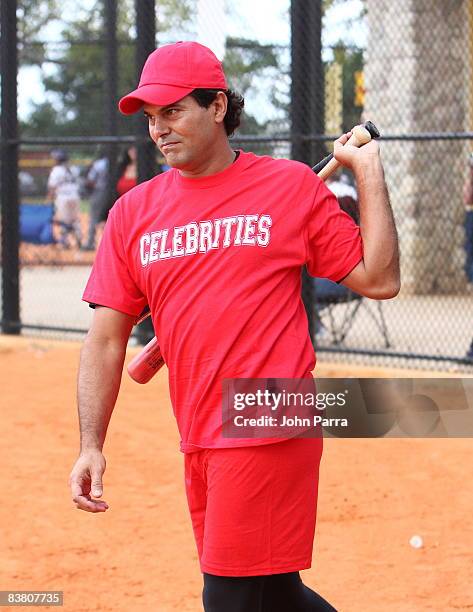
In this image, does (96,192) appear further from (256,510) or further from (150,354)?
(256,510)

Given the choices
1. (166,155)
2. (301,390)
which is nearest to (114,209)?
(166,155)

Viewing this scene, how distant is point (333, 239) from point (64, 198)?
56.5 ft

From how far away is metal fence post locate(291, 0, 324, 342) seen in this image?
936 centimetres

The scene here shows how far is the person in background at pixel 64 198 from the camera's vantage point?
796 inches

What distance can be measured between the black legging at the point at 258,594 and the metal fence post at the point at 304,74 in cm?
596

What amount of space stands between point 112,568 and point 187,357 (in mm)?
2449

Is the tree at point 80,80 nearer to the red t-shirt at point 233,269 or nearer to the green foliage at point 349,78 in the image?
the green foliage at point 349,78

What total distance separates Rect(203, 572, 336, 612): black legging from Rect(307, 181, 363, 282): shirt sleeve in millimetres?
817

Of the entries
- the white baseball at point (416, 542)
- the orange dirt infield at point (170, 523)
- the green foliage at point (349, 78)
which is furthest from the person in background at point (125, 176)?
the white baseball at point (416, 542)

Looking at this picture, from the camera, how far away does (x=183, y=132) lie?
338 centimetres

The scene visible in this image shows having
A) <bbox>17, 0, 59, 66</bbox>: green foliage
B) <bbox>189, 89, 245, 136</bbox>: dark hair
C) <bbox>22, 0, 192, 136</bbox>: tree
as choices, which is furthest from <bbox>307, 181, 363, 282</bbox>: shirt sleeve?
<bbox>17, 0, 59, 66</bbox>: green foliage

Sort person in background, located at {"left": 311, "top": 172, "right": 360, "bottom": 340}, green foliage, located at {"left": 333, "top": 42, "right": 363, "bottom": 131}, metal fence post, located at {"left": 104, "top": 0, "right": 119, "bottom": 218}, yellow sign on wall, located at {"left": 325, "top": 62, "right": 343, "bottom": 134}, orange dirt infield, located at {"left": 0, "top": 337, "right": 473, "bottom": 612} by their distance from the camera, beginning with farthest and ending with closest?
green foliage, located at {"left": 333, "top": 42, "right": 363, "bottom": 131} → metal fence post, located at {"left": 104, "top": 0, "right": 119, "bottom": 218} → yellow sign on wall, located at {"left": 325, "top": 62, "right": 343, "bottom": 134} → person in background, located at {"left": 311, "top": 172, "right": 360, "bottom": 340} → orange dirt infield, located at {"left": 0, "top": 337, "right": 473, "bottom": 612}

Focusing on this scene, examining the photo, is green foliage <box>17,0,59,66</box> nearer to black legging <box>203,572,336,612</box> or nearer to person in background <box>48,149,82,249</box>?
person in background <box>48,149,82,249</box>

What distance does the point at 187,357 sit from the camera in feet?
11.0
